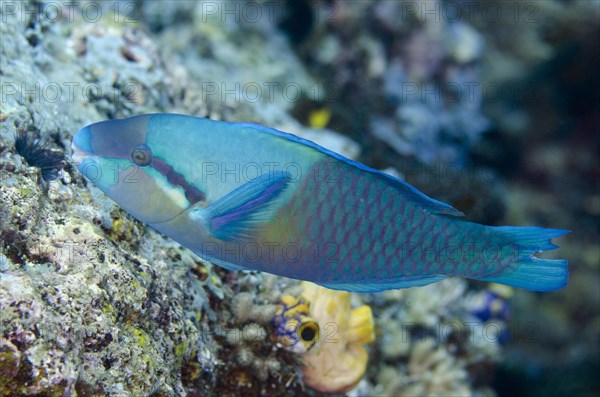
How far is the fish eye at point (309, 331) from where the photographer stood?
3.00 metres

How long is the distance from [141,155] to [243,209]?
1.60 ft

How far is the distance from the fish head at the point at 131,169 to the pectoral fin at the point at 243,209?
13 centimetres

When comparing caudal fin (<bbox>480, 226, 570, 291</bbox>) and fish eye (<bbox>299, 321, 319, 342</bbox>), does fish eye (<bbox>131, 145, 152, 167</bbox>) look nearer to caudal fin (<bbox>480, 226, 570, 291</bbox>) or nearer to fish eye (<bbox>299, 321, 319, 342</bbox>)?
fish eye (<bbox>299, 321, 319, 342</bbox>)

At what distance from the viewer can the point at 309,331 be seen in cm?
301

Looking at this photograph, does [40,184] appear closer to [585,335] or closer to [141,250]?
[141,250]

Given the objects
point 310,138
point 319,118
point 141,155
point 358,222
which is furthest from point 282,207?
point 319,118

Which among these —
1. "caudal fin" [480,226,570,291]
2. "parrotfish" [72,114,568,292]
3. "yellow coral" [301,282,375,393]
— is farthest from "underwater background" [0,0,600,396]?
"caudal fin" [480,226,570,291]

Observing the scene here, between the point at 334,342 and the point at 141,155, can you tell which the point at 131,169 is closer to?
the point at 141,155

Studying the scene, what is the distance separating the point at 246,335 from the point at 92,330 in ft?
3.98

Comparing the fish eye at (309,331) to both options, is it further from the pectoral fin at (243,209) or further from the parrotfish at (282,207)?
the pectoral fin at (243,209)

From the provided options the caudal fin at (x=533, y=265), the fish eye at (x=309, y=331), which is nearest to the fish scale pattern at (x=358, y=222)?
the caudal fin at (x=533, y=265)

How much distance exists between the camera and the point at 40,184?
222 cm

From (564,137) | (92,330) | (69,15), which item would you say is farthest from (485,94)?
(92,330)

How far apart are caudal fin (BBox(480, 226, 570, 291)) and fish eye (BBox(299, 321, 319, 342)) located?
3.68ft
